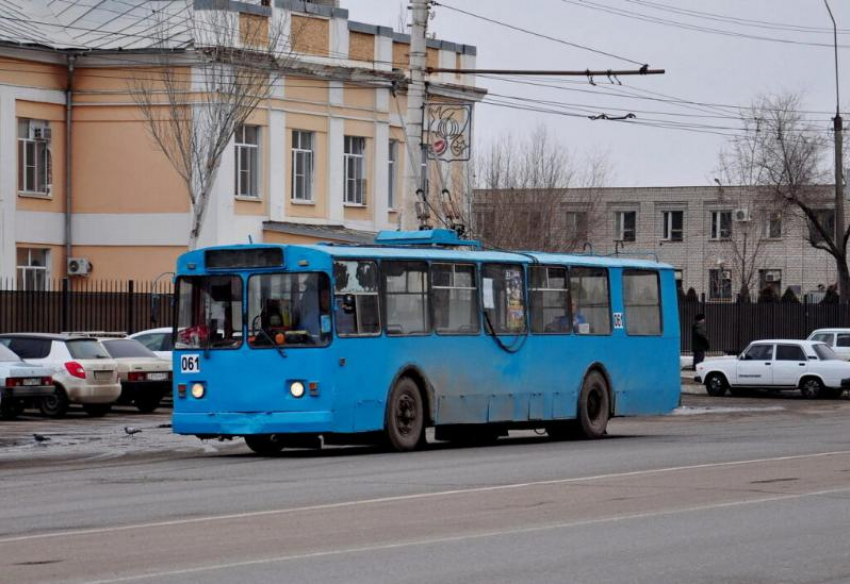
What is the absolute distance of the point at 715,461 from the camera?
1967cm

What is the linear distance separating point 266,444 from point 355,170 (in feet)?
92.7

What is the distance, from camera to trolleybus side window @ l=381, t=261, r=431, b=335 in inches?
862

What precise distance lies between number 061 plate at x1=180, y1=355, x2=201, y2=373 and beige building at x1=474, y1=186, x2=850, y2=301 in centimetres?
6076

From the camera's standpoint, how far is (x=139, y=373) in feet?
107

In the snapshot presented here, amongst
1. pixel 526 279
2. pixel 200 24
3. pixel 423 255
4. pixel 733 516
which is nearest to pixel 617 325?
pixel 526 279

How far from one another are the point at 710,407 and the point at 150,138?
1708 centimetres

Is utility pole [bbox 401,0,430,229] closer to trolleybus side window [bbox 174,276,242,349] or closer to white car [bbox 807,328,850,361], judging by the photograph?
trolleybus side window [bbox 174,276,242,349]

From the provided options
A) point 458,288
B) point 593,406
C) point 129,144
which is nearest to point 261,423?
point 458,288

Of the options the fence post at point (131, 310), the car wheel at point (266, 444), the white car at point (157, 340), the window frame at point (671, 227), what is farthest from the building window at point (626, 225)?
the car wheel at point (266, 444)

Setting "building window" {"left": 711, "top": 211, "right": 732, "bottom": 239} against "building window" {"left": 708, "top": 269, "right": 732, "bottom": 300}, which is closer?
"building window" {"left": 708, "top": 269, "right": 732, "bottom": 300}

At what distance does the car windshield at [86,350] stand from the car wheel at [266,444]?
9.04m

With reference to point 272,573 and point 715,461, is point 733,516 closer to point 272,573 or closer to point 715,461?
point 272,573

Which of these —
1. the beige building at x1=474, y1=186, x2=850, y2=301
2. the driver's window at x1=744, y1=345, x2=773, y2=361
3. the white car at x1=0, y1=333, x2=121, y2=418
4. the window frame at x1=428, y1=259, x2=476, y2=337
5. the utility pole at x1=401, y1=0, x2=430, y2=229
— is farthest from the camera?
the beige building at x1=474, y1=186, x2=850, y2=301

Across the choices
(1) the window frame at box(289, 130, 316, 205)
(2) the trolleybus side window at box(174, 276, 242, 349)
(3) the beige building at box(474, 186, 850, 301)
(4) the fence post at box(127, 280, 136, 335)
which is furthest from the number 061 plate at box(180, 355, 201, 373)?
(3) the beige building at box(474, 186, 850, 301)
